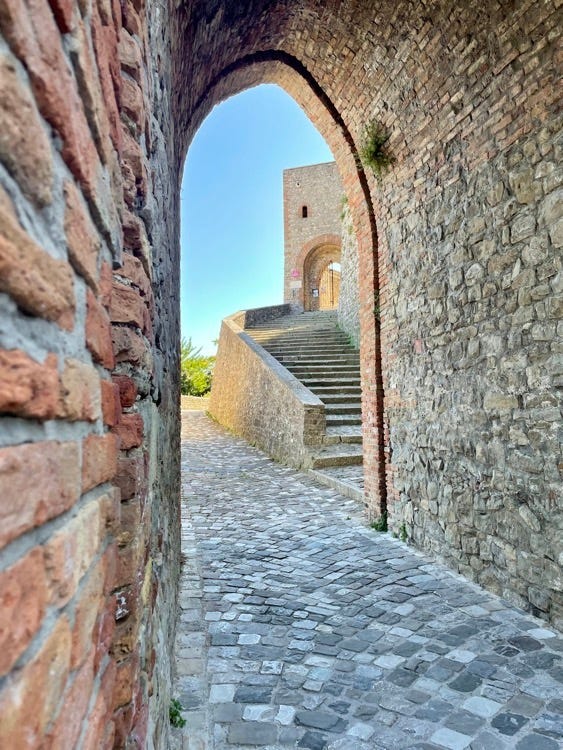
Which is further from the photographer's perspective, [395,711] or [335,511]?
[335,511]

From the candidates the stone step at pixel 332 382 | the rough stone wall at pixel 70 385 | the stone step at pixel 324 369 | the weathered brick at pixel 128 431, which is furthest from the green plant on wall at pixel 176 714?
the stone step at pixel 324 369

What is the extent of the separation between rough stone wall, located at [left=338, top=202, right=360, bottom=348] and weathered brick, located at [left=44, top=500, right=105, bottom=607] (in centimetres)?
1198

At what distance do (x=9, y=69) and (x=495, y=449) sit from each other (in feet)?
11.4

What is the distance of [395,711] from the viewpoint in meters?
2.21

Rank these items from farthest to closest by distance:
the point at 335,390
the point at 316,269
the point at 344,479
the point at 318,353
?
the point at 316,269, the point at 318,353, the point at 335,390, the point at 344,479

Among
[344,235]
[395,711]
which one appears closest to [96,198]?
[395,711]

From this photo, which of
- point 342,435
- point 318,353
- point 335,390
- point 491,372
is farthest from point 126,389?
point 318,353

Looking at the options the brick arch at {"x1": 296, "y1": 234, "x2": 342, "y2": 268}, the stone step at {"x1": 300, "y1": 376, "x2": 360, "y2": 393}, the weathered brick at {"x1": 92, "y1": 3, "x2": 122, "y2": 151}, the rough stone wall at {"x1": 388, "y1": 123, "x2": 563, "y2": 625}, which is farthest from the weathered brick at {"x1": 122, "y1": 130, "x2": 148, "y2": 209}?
Answer: the brick arch at {"x1": 296, "y1": 234, "x2": 342, "y2": 268}

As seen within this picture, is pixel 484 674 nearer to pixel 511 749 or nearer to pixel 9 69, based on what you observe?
pixel 511 749

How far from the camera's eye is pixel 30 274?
0.54 metres

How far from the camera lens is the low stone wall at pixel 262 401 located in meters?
8.44

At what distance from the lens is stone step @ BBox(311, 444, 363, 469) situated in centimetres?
791

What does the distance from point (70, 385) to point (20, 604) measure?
0.98ft

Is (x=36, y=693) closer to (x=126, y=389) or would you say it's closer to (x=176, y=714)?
(x=126, y=389)
